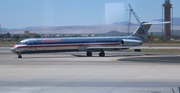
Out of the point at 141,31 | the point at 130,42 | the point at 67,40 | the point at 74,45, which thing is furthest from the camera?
the point at 141,31

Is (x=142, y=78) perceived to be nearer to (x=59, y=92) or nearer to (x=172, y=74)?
(x=172, y=74)

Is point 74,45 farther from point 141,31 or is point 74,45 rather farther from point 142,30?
point 142,30

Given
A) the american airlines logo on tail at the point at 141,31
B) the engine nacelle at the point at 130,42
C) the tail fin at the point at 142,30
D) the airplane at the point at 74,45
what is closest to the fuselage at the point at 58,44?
the airplane at the point at 74,45

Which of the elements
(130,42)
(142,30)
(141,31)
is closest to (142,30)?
(142,30)

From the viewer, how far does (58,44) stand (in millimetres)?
48469

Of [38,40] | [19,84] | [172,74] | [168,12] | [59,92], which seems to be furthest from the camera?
[168,12]

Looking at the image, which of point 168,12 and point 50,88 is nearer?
point 50,88

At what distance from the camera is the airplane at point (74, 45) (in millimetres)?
47156

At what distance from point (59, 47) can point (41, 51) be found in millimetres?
2173

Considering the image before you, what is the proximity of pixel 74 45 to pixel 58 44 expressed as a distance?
6.86 feet

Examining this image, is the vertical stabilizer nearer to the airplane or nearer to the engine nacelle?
the airplane

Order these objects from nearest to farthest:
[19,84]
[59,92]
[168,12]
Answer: [59,92], [19,84], [168,12]

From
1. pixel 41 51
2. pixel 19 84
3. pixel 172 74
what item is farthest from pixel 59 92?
pixel 41 51

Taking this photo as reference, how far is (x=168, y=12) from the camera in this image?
514 feet
